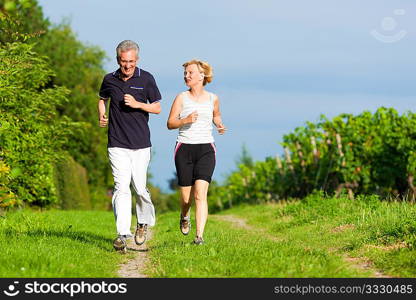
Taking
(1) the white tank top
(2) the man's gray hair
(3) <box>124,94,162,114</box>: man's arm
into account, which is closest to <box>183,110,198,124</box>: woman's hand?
(1) the white tank top

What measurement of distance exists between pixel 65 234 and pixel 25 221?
210 cm

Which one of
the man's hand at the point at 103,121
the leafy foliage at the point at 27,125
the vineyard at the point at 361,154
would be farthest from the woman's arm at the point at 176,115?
the vineyard at the point at 361,154

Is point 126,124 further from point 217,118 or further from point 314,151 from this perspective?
point 314,151

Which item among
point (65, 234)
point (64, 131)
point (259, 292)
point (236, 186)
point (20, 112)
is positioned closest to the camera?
point (259, 292)

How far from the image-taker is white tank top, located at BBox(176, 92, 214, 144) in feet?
31.1

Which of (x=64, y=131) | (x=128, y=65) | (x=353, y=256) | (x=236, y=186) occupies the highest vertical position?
(x=128, y=65)

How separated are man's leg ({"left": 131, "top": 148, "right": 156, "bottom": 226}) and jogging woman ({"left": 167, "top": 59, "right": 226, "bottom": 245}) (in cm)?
55

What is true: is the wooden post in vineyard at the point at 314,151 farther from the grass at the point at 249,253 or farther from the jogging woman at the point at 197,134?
the jogging woman at the point at 197,134

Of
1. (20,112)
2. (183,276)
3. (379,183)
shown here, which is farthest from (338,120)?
(183,276)

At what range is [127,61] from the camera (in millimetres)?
9086

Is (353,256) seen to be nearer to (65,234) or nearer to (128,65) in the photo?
(128,65)

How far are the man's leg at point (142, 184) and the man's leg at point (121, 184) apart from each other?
→ 0.38ft

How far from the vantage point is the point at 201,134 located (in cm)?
952

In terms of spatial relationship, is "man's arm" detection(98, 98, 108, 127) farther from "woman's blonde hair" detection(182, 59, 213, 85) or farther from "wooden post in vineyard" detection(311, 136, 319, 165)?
"wooden post in vineyard" detection(311, 136, 319, 165)
